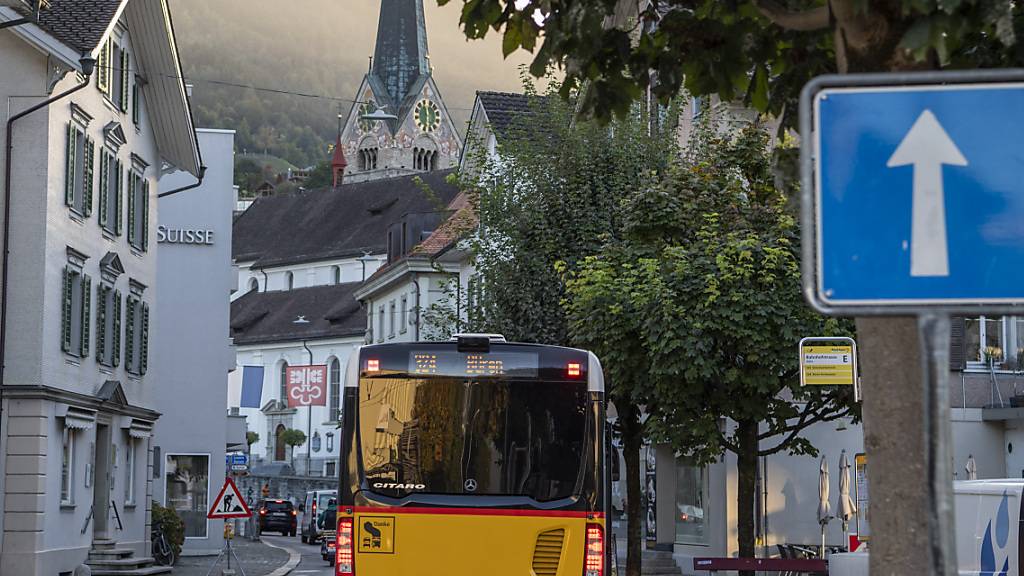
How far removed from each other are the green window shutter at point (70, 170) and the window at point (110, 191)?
2.87 meters

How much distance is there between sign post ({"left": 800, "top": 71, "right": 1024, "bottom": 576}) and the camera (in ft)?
13.8

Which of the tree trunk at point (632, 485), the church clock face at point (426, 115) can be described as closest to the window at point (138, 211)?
the tree trunk at point (632, 485)

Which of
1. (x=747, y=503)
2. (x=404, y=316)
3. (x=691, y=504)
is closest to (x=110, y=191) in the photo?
(x=691, y=504)

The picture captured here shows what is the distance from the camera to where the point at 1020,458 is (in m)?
30.0

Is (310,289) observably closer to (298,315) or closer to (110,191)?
(298,315)

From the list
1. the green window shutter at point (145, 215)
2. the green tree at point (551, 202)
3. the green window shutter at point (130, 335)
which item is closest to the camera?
the green tree at point (551, 202)

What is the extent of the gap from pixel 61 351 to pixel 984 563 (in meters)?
19.9

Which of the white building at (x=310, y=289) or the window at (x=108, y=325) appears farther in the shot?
the white building at (x=310, y=289)

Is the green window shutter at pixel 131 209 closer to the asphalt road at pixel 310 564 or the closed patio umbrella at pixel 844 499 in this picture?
the asphalt road at pixel 310 564

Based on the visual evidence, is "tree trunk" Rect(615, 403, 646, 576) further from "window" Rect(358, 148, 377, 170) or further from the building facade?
→ "window" Rect(358, 148, 377, 170)

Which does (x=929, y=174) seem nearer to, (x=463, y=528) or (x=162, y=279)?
(x=463, y=528)

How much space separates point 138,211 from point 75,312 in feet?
24.3

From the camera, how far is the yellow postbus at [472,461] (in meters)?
13.7

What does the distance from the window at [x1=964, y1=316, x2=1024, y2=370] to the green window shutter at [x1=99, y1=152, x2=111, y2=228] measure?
17500 millimetres
